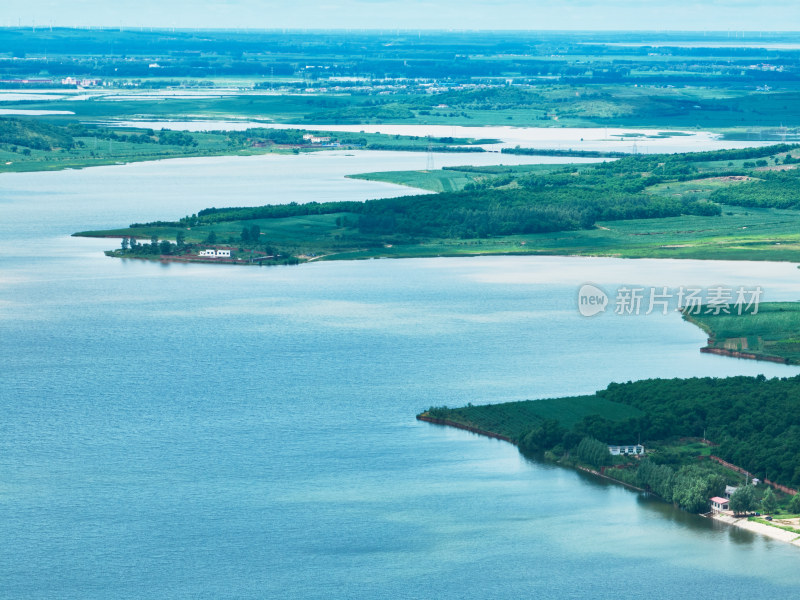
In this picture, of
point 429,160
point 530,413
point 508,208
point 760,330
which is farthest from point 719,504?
point 429,160

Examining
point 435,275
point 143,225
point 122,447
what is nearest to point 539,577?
point 122,447

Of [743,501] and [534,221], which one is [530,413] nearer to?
[743,501]

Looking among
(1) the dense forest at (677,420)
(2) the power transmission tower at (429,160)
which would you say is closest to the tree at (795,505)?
(1) the dense forest at (677,420)

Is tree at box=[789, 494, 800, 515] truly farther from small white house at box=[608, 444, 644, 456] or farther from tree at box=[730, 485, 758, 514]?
Result: small white house at box=[608, 444, 644, 456]

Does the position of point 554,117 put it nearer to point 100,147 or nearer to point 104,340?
point 100,147

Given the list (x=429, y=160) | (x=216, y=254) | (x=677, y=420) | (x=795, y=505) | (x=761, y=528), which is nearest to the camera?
(x=761, y=528)

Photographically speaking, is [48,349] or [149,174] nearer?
[48,349]
